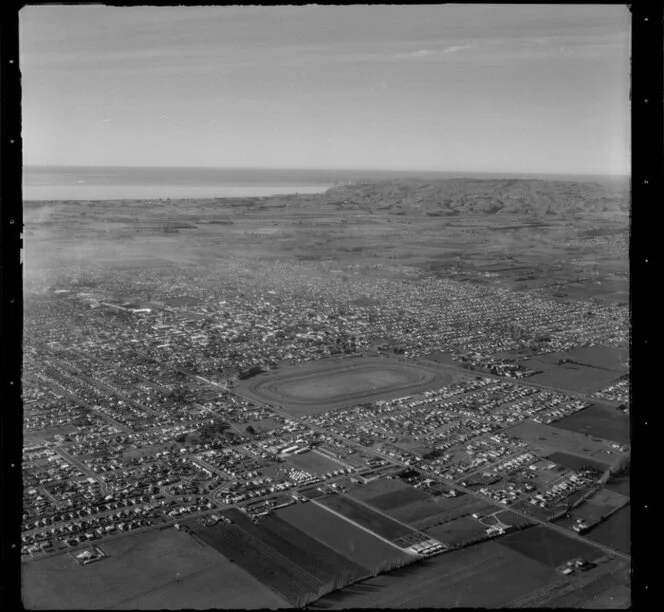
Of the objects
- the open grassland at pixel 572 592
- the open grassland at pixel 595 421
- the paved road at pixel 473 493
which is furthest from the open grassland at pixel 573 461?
the open grassland at pixel 572 592

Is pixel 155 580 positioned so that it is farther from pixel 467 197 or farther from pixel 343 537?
pixel 467 197

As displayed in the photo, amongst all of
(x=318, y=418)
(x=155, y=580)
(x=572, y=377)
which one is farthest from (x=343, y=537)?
(x=572, y=377)

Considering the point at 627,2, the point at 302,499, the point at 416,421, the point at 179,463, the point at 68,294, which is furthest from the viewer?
the point at 68,294

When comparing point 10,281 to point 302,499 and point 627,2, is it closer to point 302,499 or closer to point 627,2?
point 627,2

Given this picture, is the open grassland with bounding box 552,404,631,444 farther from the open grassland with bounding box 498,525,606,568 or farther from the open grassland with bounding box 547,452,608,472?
the open grassland with bounding box 498,525,606,568

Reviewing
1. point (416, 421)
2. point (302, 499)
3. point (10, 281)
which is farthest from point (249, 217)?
point (10, 281)

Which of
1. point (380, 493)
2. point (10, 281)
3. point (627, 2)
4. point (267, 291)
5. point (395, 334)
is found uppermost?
point (627, 2)
